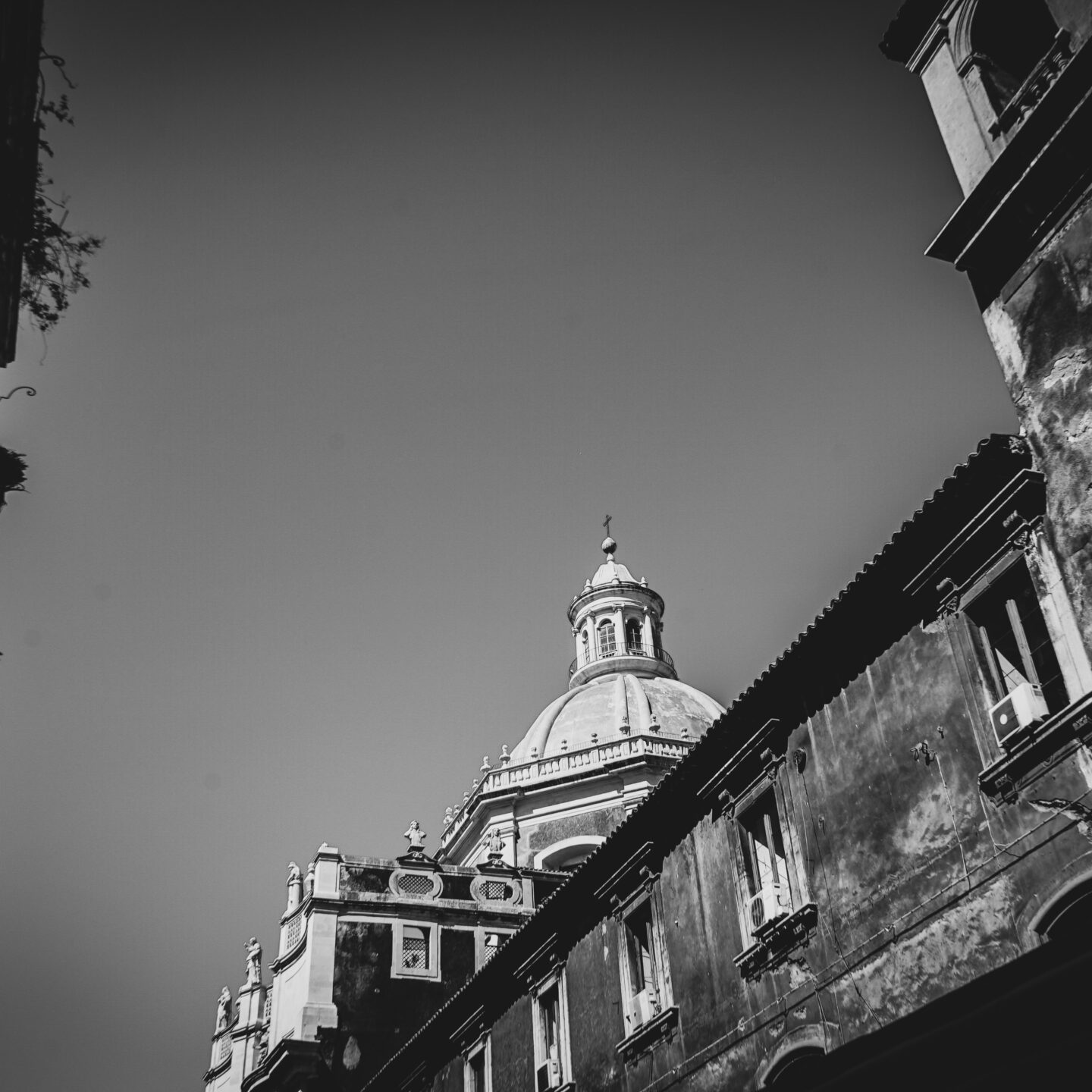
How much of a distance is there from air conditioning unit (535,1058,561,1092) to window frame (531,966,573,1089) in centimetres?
2

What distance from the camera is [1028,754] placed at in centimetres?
1160

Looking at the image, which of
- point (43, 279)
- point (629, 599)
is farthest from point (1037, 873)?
Result: point (629, 599)

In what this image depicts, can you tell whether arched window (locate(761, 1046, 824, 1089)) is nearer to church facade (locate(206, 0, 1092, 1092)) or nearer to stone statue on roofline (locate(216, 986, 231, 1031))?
church facade (locate(206, 0, 1092, 1092))

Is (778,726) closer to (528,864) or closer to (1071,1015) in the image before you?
(1071,1015)

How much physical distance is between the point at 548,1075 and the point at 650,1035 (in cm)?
340

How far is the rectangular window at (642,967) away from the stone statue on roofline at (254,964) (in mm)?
29643

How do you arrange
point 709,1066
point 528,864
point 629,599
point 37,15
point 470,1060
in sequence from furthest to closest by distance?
point 629,599 < point 528,864 < point 470,1060 < point 709,1066 < point 37,15

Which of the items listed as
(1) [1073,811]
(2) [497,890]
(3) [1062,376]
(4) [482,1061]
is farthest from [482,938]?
(3) [1062,376]

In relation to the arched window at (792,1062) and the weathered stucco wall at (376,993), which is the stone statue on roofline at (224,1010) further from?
the arched window at (792,1062)

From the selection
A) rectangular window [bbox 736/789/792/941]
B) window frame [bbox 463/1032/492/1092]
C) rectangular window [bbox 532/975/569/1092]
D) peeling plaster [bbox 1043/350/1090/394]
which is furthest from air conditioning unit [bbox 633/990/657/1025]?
peeling plaster [bbox 1043/350/1090/394]

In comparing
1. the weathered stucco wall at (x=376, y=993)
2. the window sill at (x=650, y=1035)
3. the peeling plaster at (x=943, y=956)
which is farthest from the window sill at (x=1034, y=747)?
the weathered stucco wall at (x=376, y=993)

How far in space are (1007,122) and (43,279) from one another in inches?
396

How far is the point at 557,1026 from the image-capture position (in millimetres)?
20531

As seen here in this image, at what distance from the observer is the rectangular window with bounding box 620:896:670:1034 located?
17766 mm
